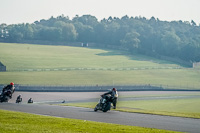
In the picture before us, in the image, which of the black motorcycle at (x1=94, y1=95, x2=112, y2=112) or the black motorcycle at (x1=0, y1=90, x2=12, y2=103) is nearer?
the black motorcycle at (x1=94, y1=95, x2=112, y2=112)

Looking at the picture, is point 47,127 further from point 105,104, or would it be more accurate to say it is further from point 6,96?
point 6,96

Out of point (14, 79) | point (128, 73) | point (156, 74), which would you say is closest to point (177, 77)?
point (156, 74)

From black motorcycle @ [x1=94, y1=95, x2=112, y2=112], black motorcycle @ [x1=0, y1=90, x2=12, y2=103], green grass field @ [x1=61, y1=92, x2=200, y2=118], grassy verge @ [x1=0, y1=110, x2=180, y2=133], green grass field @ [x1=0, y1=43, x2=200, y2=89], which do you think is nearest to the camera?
grassy verge @ [x1=0, y1=110, x2=180, y2=133]

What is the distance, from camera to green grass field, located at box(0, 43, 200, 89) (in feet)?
360

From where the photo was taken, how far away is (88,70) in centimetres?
13088

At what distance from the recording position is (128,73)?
429 feet

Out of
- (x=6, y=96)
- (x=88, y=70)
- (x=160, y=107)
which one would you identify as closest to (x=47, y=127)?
(x=6, y=96)

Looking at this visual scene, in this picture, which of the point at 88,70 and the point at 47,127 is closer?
the point at 47,127

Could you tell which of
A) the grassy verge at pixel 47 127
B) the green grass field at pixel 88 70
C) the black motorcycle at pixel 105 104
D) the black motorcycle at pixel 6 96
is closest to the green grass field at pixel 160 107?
the black motorcycle at pixel 105 104

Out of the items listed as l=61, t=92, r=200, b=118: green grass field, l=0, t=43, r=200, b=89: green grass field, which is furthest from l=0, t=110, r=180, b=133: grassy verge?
l=0, t=43, r=200, b=89: green grass field

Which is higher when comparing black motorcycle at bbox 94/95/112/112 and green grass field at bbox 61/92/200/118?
black motorcycle at bbox 94/95/112/112

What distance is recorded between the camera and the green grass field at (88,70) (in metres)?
110

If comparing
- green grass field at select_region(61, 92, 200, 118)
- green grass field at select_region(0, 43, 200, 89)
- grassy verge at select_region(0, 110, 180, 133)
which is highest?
green grass field at select_region(0, 43, 200, 89)

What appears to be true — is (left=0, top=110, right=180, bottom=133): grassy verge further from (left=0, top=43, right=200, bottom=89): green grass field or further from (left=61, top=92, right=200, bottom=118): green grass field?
(left=0, top=43, right=200, bottom=89): green grass field
